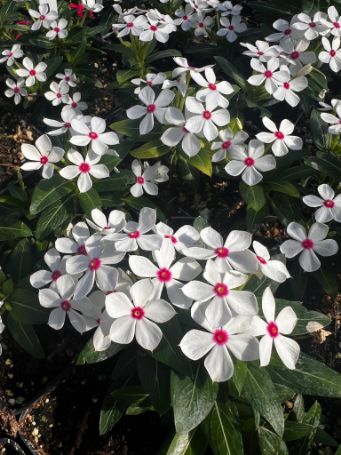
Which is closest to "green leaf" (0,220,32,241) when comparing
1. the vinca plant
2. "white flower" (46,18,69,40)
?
the vinca plant

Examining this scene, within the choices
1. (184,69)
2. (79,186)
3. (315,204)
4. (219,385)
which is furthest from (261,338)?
(184,69)

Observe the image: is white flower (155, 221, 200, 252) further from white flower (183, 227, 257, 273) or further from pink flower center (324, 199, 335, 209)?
pink flower center (324, 199, 335, 209)

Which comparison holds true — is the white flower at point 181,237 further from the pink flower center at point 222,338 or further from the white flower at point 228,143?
the white flower at point 228,143

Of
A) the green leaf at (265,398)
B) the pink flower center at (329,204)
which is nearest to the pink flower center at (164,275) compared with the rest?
the green leaf at (265,398)

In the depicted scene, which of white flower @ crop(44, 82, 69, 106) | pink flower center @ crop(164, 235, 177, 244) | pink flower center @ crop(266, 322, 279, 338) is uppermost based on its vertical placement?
pink flower center @ crop(164, 235, 177, 244)

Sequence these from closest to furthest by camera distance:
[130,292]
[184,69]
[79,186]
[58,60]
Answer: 1. [130,292]
2. [79,186]
3. [184,69]
4. [58,60]

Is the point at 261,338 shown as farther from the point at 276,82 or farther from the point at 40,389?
the point at 276,82

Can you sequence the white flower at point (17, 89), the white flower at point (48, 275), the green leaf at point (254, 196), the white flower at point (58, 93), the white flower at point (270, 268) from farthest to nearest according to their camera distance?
the white flower at point (17, 89) < the white flower at point (58, 93) < the green leaf at point (254, 196) < the white flower at point (48, 275) < the white flower at point (270, 268)
